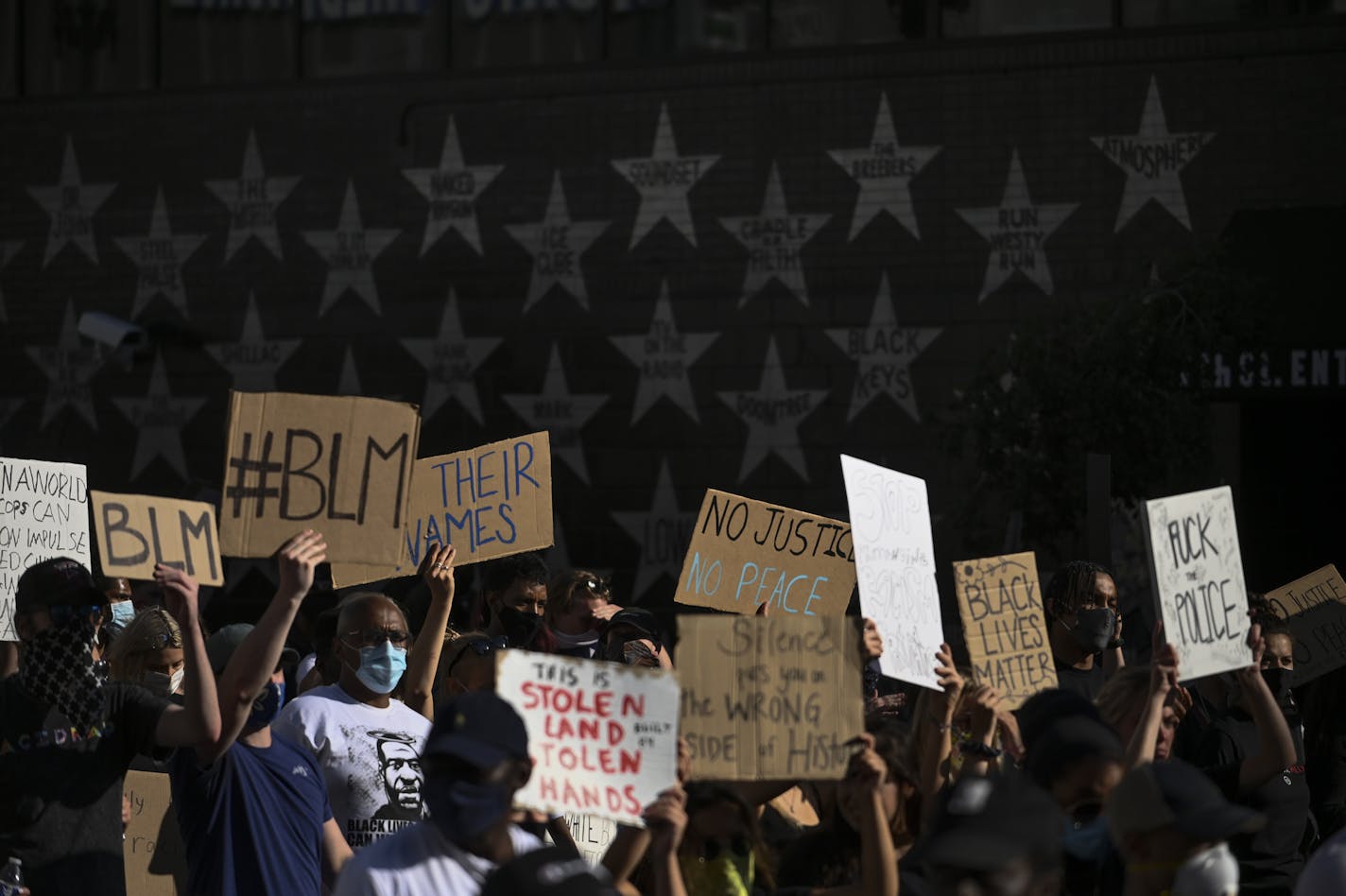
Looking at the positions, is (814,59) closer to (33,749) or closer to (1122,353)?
(1122,353)

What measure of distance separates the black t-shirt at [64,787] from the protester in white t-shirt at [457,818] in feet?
3.85

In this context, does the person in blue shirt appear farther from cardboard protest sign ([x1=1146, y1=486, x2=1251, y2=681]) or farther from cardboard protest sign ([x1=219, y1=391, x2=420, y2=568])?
cardboard protest sign ([x1=1146, y1=486, x2=1251, y2=681])

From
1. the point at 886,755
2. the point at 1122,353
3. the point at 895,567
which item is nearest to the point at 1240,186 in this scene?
the point at 1122,353

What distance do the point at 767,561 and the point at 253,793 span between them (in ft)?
7.04

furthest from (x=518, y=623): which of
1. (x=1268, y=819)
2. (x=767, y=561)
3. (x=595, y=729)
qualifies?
(x=595, y=729)

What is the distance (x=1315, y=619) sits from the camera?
23.0ft

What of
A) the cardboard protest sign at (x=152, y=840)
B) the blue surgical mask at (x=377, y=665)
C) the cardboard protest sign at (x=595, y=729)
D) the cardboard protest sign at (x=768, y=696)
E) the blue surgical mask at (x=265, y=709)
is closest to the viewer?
the cardboard protest sign at (x=595, y=729)

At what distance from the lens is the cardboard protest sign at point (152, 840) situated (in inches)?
217

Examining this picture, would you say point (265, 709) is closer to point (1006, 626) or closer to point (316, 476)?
point (316, 476)

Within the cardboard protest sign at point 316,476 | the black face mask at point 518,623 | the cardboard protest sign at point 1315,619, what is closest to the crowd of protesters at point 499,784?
the cardboard protest sign at point 316,476

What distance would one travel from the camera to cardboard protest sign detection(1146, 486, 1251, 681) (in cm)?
524

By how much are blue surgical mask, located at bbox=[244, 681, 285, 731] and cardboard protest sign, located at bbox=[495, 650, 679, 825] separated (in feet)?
3.51

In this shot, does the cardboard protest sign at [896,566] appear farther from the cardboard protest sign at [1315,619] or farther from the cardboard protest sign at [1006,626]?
the cardboard protest sign at [1315,619]

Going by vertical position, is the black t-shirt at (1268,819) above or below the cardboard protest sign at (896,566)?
below
